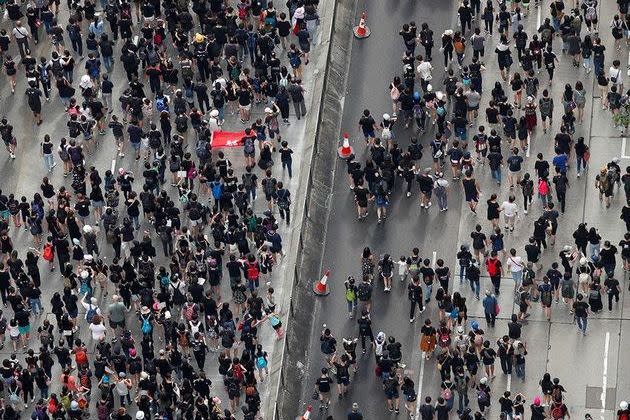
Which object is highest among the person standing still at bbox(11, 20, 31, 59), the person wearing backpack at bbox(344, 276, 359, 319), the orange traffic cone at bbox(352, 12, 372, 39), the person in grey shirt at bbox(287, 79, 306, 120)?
the orange traffic cone at bbox(352, 12, 372, 39)

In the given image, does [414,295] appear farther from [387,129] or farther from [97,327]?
[97,327]

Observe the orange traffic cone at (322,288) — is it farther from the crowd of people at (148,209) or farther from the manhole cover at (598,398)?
the manhole cover at (598,398)

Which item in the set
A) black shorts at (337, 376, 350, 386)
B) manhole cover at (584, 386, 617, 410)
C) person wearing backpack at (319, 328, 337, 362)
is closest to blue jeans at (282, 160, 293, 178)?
person wearing backpack at (319, 328, 337, 362)

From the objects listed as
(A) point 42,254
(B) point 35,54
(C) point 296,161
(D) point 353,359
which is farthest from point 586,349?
(B) point 35,54

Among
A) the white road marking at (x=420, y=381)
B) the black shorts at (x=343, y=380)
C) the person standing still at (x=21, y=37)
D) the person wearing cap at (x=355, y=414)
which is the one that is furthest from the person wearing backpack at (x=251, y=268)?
the person standing still at (x=21, y=37)

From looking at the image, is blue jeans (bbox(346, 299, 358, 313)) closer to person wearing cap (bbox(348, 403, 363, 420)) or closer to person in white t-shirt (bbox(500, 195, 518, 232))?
person wearing cap (bbox(348, 403, 363, 420))

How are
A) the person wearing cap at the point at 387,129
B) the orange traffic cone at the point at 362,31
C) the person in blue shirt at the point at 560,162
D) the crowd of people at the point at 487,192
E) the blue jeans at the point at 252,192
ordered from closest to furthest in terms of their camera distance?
the crowd of people at the point at 487,192 → the person in blue shirt at the point at 560,162 → the blue jeans at the point at 252,192 → the person wearing cap at the point at 387,129 → the orange traffic cone at the point at 362,31
